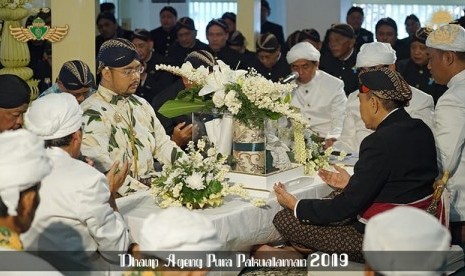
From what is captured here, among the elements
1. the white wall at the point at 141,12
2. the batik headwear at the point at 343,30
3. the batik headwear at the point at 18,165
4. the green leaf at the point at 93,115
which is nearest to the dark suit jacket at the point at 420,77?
the batik headwear at the point at 343,30

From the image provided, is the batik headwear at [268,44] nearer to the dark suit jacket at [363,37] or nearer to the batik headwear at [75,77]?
the dark suit jacket at [363,37]

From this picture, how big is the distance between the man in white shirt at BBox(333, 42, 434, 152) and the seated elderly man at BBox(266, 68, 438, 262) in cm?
139

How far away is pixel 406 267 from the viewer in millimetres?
2580

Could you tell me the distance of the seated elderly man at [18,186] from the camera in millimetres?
2902

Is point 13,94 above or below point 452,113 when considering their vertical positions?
above

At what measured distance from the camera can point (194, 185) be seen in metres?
4.60

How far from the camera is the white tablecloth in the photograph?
4527mm

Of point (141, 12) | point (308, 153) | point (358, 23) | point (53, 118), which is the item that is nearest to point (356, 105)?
point (308, 153)

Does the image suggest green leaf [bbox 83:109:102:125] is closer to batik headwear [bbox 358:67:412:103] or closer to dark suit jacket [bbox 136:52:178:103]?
batik headwear [bbox 358:67:412:103]

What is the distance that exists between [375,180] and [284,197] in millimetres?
615

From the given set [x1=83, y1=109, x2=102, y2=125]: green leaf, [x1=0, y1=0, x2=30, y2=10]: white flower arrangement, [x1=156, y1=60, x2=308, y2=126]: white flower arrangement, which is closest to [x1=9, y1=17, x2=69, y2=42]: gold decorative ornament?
[x1=0, y1=0, x2=30, y2=10]: white flower arrangement

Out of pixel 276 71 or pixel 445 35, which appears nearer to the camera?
pixel 445 35

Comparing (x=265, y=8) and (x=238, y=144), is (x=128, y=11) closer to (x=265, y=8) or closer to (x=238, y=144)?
(x=265, y=8)

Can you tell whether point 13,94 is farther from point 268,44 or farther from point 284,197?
point 268,44
